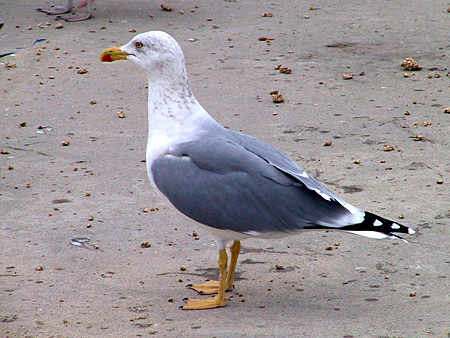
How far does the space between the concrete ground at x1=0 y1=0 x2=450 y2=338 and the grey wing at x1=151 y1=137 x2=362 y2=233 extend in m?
0.47

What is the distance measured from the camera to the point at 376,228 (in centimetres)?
338

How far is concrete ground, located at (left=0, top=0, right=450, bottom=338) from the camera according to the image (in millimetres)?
3580

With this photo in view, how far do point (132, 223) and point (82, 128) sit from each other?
1.81 metres

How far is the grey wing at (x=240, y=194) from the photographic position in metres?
3.52

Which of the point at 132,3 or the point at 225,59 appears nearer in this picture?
the point at 225,59

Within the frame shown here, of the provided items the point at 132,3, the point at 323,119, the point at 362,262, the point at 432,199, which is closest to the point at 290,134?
the point at 323,119

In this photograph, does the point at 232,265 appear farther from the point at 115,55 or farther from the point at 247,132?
the point at 247,132

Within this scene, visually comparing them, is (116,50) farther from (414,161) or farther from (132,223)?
(414,161)

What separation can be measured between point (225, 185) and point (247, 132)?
8.44 ft

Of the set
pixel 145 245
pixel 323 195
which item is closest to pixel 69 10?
pixel 145 245

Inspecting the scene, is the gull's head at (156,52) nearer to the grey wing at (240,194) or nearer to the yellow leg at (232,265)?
the grey wing at (240,194)

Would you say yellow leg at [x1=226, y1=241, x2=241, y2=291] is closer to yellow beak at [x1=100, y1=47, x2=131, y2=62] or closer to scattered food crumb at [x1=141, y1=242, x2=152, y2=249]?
scattered food crumb at [x1=141, y1=242, x2=152, y2=249]

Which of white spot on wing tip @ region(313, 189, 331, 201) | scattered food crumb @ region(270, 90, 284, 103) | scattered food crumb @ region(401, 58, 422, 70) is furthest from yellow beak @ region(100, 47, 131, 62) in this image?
scattered food crumb @ region(401, 58, 422, 70)

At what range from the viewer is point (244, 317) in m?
3.55
